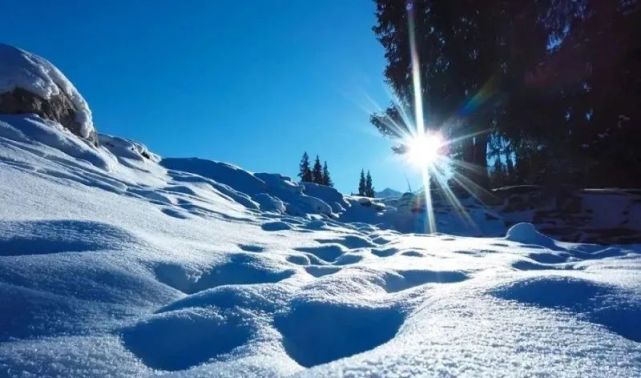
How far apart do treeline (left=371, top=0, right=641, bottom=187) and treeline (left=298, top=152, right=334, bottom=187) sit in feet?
78.8

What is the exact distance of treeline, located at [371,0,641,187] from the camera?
7.76 meters

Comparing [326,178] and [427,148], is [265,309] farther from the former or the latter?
[326,178]

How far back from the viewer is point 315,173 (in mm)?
36312

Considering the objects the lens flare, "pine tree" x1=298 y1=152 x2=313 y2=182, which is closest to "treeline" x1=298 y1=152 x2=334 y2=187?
"pine tree" x1=298 y1=152 x2=313 y2=182

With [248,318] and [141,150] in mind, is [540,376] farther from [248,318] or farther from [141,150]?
[141,150]

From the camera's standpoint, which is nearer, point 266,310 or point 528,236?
point 266,310

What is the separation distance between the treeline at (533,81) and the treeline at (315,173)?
24.0 m

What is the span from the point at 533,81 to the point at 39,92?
8.85 meters

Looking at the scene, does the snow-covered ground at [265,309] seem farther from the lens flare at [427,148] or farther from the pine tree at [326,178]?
the pine tree at [326,178]

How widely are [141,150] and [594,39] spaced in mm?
→ 9550

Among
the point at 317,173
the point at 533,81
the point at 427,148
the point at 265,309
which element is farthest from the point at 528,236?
the point at 317,173

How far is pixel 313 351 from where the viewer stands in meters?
1.06

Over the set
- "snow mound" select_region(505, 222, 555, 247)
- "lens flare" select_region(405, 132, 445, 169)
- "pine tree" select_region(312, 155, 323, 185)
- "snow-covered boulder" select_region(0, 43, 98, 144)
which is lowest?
"snow mound" select_region(505, 222, 555, 247)

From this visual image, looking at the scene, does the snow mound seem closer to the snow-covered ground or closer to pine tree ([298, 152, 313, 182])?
the snow-covered ground
